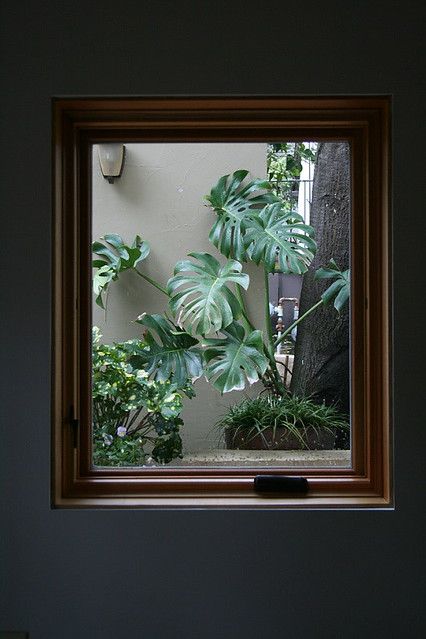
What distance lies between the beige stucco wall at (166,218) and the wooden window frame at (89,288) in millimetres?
50

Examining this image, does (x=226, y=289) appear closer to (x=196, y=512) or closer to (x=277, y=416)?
(x=277, y=416)

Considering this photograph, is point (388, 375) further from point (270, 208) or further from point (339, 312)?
point (270, 208)

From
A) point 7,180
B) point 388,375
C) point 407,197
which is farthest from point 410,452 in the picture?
point 7,180

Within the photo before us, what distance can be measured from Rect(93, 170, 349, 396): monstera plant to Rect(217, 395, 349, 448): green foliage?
52 mm

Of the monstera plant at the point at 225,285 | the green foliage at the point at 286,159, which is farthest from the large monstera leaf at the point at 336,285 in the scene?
the green foliage at the point at 286,159

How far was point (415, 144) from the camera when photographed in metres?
2.35

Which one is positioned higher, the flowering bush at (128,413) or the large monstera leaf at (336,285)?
the large monstera leaf at (336,285)

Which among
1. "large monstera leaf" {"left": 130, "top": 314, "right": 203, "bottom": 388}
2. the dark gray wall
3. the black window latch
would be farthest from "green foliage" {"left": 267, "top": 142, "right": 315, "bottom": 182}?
the black window latch

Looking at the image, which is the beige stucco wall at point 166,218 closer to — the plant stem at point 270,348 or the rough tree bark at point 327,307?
the plant stem at point 270,348

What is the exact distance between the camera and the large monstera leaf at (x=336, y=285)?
255 centimetres

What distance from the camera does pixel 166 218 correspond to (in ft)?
8.47

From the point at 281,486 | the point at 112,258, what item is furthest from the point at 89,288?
the point at 281,486

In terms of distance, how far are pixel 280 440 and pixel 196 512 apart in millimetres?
384

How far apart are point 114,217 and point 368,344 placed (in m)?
0.94
